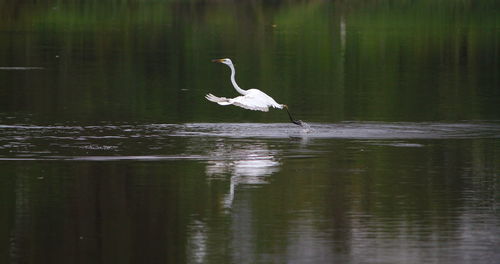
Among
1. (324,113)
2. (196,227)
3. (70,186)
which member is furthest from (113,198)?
(324,113)

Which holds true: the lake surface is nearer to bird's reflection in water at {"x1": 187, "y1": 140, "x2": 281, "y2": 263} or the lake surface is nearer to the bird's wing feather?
bird's reflection in water at {"x1": 187, "y1": 140, "x2": 281, "y2": 263}

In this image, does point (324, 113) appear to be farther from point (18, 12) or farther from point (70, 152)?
point (18, 12)

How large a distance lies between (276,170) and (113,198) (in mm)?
3027

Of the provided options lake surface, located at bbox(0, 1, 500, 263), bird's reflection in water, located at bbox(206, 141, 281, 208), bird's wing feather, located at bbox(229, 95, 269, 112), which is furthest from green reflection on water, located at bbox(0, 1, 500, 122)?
bird's reflection in water, located at bbox(206, 141, 281, 208)

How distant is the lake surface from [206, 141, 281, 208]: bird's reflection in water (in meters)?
0.04

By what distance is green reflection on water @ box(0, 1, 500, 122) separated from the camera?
92.4ft

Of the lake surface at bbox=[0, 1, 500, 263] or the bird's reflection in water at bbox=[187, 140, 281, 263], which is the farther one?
the lake surface at bbox=[0, 1, 500, 263]

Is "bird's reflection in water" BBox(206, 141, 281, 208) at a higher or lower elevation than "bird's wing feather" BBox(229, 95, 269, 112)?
lower

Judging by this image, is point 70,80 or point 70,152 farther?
point 70,80

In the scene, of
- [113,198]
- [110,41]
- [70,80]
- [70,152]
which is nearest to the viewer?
[113,198]

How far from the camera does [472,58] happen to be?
44.7 m

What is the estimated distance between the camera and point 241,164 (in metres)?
19.2

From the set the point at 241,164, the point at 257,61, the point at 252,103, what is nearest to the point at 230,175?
the point at 241,164

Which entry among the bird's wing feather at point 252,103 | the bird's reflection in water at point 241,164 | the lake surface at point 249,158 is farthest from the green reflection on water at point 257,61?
the bird's reflection in water at point 241,164
